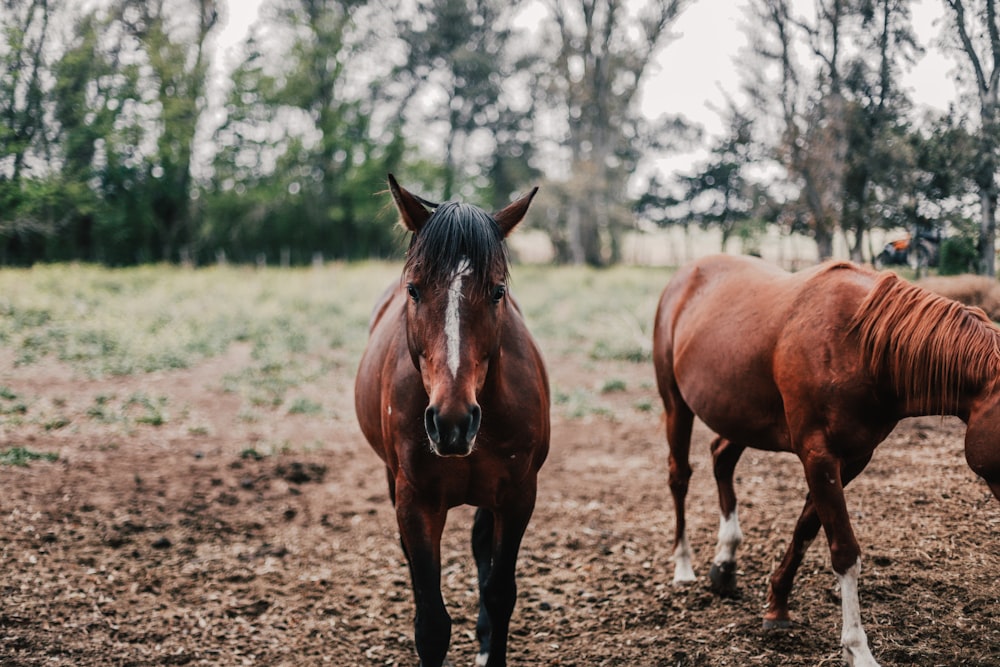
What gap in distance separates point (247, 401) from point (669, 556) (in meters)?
5.94

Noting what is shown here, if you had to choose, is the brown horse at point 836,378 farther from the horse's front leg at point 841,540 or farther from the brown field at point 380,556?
the brown field at point 380,556

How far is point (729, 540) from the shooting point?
382 centimetres

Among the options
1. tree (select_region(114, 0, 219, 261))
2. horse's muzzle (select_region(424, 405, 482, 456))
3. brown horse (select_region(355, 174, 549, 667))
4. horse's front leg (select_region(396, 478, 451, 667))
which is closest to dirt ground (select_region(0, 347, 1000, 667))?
horse's front leg (select_region(396, 478, 451, 667))

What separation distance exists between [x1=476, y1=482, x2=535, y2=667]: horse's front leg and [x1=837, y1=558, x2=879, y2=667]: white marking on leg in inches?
54.0

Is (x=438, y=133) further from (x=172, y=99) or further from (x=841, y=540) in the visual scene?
(x=841, y=540)

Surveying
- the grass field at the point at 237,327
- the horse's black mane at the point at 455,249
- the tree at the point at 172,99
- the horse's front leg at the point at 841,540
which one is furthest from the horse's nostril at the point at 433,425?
the tree at the point at 172,99

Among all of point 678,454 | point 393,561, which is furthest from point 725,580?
point 393,561

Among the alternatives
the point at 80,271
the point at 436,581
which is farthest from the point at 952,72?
the point at 80,271

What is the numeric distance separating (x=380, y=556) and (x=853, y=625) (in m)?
2.90

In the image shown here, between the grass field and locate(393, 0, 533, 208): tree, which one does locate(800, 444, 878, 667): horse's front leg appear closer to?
the grass field

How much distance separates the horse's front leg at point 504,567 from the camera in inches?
112

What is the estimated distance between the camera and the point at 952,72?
460cm

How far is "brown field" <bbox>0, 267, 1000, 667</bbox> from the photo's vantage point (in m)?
3.23

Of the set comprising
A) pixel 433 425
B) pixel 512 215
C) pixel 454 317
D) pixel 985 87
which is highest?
pixel 985 87
